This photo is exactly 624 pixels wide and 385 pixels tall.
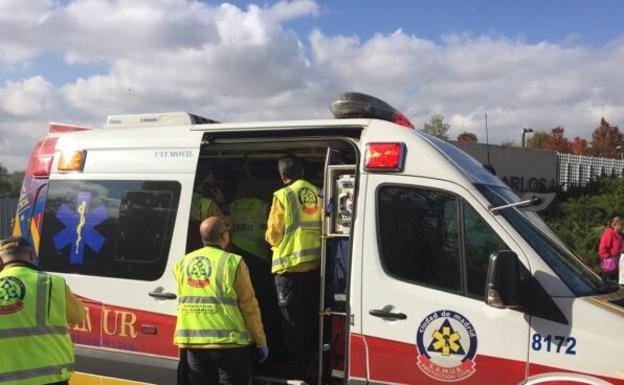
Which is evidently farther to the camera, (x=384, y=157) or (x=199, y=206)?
(x=199, y=206)

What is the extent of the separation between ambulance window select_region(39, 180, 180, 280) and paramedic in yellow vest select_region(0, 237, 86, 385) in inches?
47.5

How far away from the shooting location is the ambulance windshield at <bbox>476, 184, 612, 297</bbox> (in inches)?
143

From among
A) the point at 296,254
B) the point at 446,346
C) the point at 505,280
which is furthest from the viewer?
the point at 296,254

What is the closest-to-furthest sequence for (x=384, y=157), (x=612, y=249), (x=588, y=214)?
(x=384, y=157), (x=612, y=249), (x=588, y=214)

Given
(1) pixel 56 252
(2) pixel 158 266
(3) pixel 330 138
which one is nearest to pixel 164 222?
(2) pixel 158 266

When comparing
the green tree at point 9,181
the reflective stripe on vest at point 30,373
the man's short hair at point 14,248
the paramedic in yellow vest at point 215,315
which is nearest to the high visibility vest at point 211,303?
the paramedic in yellow vest at point 215,315

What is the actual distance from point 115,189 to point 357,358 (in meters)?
2.39

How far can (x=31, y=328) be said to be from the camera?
11.3 feet

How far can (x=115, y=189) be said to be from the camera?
5035 mm

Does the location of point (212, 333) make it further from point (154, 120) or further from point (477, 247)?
point (154, 120)

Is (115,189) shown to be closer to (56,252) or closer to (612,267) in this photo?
(56,252)

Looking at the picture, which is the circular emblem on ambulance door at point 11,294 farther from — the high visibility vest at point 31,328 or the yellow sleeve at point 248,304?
the yellow sleeve at point 248,304

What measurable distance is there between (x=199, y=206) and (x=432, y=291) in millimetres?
2122

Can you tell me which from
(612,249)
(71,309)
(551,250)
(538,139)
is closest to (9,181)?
(538,139)
